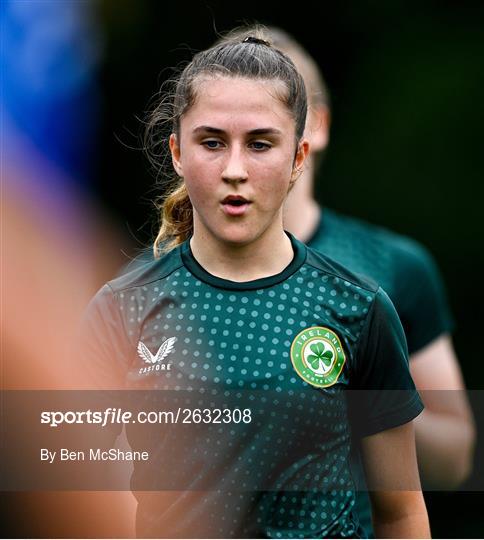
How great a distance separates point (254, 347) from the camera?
2.06m

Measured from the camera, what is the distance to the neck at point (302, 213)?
3.36 m

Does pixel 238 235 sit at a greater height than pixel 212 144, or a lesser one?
lesser

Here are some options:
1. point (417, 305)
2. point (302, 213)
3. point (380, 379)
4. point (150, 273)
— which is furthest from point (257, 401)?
point (417, 305)

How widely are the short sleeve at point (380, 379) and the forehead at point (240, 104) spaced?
0.42m

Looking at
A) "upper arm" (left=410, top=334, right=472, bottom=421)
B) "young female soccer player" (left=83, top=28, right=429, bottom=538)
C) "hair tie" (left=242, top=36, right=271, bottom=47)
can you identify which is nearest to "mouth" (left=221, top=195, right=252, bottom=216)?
"young female soccer player" (left=83, top=28, right=429, bottom=538)

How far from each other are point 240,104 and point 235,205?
7.4 inches

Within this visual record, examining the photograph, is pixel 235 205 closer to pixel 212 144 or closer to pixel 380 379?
pixel 212 144

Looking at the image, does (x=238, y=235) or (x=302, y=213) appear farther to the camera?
(x=302, y=213)

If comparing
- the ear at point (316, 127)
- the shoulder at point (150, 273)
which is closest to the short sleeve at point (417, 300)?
the ear at point (316, 127)

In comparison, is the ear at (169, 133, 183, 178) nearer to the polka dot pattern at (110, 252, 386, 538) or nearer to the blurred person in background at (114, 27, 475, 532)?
the polka dot pattern at (110, 252, 386, 538)

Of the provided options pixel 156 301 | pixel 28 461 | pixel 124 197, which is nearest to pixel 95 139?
pixel 124 197

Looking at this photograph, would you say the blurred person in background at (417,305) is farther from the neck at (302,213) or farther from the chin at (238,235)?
the chin at (238,235)

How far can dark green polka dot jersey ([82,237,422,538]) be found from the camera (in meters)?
2.00

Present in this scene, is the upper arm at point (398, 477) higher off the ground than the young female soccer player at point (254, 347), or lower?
lower
